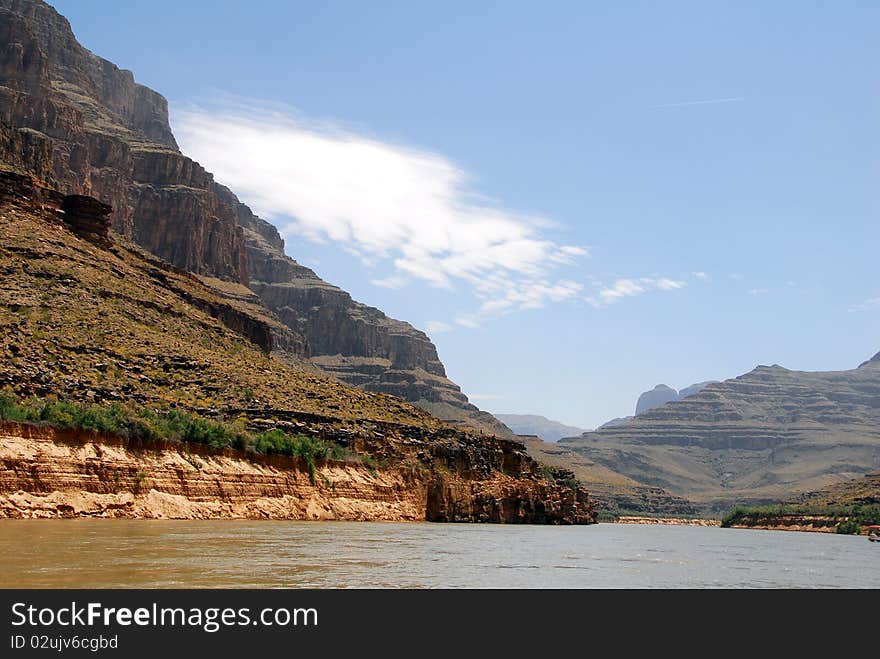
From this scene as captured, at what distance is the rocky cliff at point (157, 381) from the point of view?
5922 cm

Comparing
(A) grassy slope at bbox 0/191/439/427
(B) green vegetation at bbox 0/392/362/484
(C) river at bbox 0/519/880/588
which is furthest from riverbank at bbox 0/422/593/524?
(A) grassy slope at bbox 0/191/439/427

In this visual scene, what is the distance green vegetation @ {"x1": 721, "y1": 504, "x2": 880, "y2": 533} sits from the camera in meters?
134

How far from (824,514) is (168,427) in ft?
393

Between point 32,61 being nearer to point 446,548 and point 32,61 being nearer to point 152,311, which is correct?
point 152,311

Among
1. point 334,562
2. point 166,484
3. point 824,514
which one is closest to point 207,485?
point 166,484

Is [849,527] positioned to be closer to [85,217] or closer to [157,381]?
[157,381]

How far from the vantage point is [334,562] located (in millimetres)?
35094

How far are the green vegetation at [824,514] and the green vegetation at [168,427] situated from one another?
85998 mm

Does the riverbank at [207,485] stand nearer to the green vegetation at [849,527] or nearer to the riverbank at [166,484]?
the riverbank at [166,484]

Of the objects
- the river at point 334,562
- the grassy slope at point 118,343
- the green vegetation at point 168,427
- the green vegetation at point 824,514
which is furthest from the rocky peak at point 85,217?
the green vegetation at point 824,514

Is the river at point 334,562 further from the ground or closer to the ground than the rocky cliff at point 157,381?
closer to the ground

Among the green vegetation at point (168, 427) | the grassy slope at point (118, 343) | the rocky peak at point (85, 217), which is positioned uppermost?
the rocky peak at point (85, 217)
